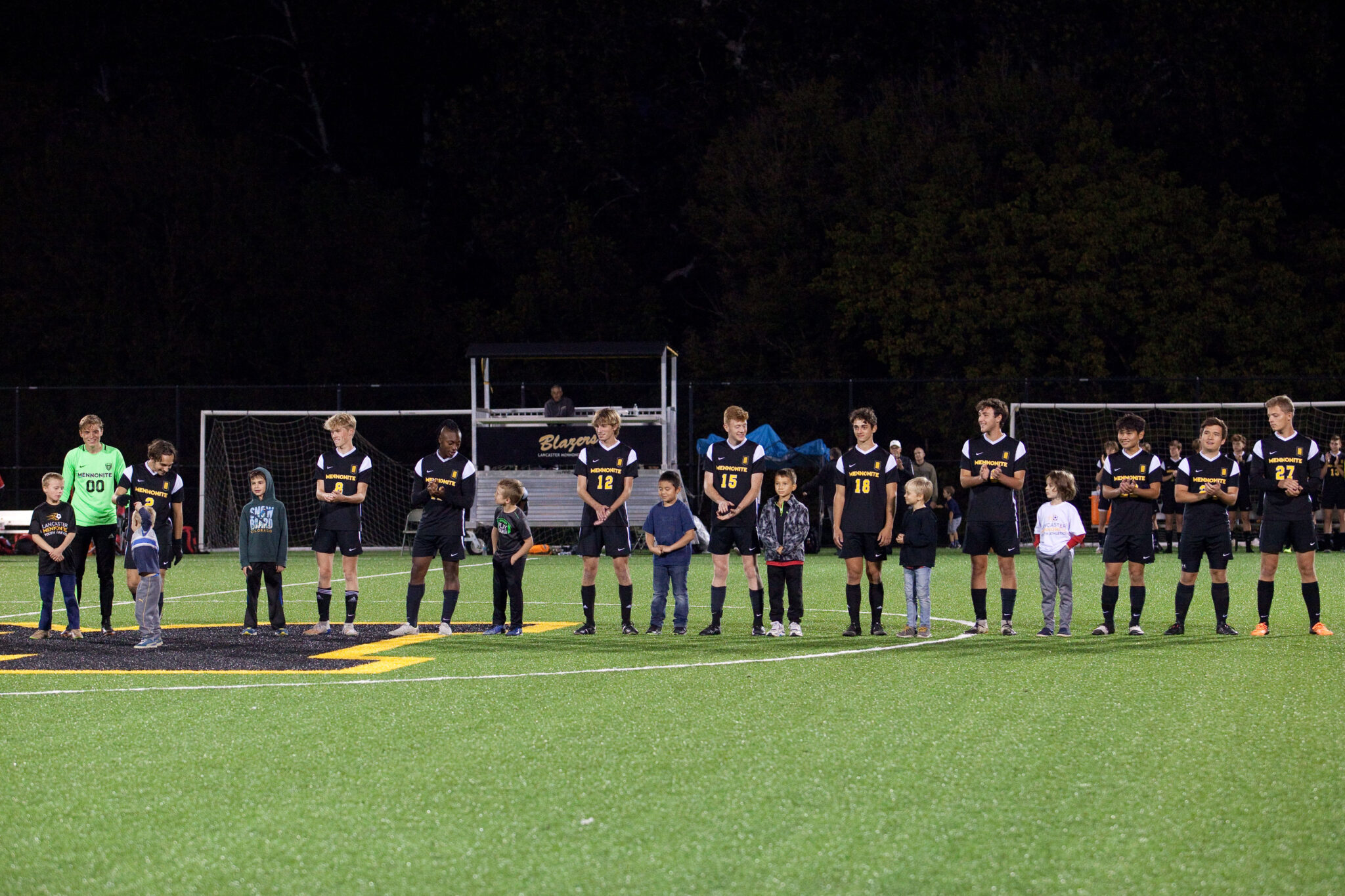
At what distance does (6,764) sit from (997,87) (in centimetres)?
3039

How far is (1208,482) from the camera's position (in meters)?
11.4

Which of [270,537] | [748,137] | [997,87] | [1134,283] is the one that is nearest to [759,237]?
[748,137]

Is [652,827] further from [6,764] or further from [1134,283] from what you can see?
[1134,283]

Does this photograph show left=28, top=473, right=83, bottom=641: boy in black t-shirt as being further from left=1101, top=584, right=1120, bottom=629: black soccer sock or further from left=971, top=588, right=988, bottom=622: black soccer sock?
left=1101, top=584, right=1120, bottom=629: black soccer sock

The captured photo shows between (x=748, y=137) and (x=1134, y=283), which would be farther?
(x=748, y=137)

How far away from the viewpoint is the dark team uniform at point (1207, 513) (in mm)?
11375

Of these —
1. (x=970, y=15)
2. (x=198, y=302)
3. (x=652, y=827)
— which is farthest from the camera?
(x=970, y=15)

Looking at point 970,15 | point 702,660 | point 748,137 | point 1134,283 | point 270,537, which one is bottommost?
point 702,660

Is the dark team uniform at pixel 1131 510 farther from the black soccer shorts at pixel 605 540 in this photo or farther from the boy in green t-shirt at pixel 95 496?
the boy in green t-shirt at pixel 95 496

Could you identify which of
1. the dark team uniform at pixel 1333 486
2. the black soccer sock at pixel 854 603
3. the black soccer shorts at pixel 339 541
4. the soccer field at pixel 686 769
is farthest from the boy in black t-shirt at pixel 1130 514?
the dark team uniform at pixel 1333 486

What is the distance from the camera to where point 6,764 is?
20.5 feet

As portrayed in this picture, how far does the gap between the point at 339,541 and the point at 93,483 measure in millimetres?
2137

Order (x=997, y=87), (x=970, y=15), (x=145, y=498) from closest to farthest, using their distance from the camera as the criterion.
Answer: (x=145, y=498) → (x=997, y=87) → (x=970, y=15)

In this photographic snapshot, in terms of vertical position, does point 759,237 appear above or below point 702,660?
above
